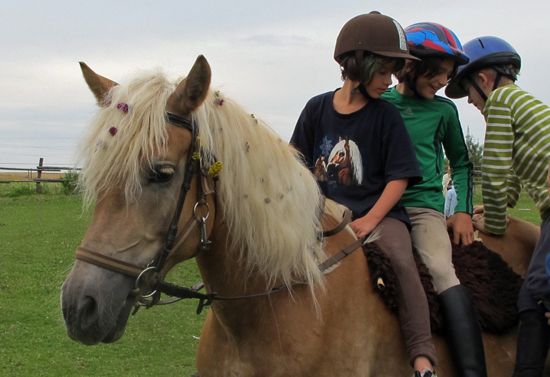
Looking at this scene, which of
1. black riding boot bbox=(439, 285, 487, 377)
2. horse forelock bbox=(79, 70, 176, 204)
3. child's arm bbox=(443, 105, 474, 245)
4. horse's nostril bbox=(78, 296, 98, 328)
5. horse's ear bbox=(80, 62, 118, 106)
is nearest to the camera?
horse's nostril bbox=(78, 296, 98, 328)

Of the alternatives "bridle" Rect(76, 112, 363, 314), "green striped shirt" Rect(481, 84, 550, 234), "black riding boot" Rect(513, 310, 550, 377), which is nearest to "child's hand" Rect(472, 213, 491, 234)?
"green striped shirt" Rect(481, 84, 550, 234)

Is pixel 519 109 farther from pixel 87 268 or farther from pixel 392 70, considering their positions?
pixel 87 268

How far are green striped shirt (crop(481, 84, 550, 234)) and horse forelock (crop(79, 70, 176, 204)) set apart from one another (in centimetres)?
186

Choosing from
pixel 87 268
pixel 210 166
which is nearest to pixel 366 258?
pixel 210 166

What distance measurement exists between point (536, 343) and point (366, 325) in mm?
992

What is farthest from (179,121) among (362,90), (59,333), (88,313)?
(59,333)

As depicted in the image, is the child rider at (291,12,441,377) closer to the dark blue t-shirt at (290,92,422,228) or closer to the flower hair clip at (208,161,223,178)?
the dark blue t-shirt at (290,92,422,228)

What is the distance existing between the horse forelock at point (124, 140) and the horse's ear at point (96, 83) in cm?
18

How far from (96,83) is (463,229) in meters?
2.29

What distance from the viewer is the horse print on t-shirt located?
2893 millimetres

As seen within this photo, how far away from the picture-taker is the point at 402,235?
9.14ft

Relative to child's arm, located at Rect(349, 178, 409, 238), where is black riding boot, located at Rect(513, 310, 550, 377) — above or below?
below

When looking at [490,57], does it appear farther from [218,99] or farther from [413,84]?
[218,99]

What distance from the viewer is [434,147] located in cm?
327
